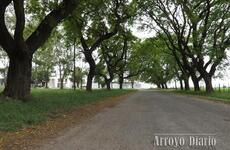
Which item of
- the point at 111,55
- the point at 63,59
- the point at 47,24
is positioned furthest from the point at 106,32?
the point at 63,59

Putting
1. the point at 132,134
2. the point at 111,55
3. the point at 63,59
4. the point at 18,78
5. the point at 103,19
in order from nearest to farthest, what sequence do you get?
the point at 132,134
the point at 18,78
the point at 103,19
the point at 111,55
the point at 63,59

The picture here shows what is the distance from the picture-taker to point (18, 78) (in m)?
18.4

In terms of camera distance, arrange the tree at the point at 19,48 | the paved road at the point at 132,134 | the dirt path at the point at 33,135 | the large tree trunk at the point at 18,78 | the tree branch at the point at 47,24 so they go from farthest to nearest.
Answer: the tree branch at the point at 47,24, the large tree trunk at the point at 18,78, the tree at the point at 19,48, the dirt path at the point at 33,135, the paved road at the point at 132,134

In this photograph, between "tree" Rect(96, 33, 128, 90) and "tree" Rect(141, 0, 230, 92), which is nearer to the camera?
"tree" Rect(141, 0, 230, 92)

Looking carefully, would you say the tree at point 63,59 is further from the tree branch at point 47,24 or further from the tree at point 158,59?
the tree branch at point 47,24

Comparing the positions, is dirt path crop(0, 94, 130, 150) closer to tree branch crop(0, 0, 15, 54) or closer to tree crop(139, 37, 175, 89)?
tree branch crop(0, 0, 15, 54)

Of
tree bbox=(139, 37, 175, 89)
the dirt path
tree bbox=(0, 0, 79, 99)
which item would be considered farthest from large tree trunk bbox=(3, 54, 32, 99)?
tree bbox=(139, 37, 175, 89)

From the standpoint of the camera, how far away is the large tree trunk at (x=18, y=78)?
1827 cm

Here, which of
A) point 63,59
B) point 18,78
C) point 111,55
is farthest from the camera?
point 63,59

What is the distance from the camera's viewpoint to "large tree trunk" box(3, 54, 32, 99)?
59.9 feet

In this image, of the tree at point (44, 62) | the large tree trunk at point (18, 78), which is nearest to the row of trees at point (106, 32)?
the large tree trunk at point (18, 78)

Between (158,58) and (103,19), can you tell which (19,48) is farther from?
(158,58)

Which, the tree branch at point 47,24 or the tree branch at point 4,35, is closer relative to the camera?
the tree branch at point 4,35

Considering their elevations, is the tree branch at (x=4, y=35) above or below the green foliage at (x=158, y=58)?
below
